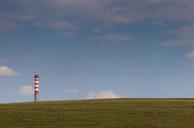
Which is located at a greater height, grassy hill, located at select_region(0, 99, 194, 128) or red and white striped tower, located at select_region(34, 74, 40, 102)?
red and white striped tower, located at select_region(34, 74, 40, 102)

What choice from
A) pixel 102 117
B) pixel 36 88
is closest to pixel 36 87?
pixel 36 88

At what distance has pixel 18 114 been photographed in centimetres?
2611

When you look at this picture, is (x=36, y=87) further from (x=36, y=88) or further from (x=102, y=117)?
(x=102, y=117)

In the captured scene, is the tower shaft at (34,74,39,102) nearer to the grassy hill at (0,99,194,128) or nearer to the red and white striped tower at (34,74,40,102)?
the red and white striped tower at (34,74,40,102)

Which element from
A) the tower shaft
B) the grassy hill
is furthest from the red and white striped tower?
the grassy hill

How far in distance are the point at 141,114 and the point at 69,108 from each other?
16.7ft

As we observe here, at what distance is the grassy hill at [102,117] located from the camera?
74.2ft

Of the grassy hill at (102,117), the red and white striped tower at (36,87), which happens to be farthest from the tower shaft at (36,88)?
the grassy hill at (102,117)

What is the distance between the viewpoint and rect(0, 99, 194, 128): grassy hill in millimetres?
22625

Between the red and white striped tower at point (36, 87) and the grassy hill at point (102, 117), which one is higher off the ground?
the red and white striped tower at point (36, 87)

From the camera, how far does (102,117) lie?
24.3 m

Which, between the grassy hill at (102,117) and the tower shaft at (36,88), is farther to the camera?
the tower shaft at (36,88)

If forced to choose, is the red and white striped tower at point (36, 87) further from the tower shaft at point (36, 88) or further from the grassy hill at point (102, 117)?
the grassy hill at point (102, 117)

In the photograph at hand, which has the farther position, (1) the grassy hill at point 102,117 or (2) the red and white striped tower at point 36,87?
(2) the red and white striped tower at point 36,87
